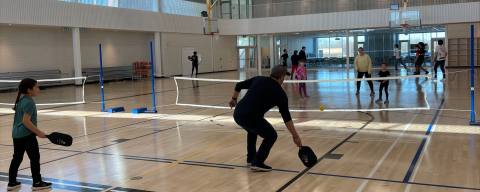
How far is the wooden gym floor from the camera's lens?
543 cm

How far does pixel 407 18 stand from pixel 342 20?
5056 mm

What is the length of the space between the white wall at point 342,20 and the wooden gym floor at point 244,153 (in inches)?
848

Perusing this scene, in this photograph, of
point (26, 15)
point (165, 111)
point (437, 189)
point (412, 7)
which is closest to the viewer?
point (437, 189)

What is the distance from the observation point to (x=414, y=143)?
7.39 meters

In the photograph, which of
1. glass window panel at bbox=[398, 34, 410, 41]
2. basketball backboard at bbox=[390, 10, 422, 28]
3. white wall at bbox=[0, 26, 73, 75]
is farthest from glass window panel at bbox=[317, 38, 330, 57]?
white wall at bbox=[0, 26, 73, 75]

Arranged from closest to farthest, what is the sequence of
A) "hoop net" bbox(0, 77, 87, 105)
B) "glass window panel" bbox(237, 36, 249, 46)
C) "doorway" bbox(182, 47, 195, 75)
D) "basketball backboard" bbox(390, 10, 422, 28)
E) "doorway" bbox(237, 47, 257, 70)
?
1. "hoop net" bbox(0, 77, 87, 105)
2. "basketball backboard" bbox(390, 10, 422, 28)
3. "doorway" bbox(182, 47, 195, 75)
4. "glass window panel" bbox(237, 36, 249, 46)
5. "doorway" bbox(237, 47, 257, 70)

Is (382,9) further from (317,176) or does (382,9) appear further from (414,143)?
(317,176)

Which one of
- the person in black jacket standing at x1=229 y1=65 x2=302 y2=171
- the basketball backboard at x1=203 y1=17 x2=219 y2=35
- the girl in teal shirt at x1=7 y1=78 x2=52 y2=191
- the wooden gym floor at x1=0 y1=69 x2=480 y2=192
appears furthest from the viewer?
the basketball backboard at x1=203 y1=17 x2=219 y2=35

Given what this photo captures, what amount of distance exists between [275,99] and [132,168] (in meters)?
2.45

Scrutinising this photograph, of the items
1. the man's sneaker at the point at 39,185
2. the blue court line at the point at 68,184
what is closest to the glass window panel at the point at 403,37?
the blue court line at the point at 68,184

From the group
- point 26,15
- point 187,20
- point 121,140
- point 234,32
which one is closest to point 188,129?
point 121,140

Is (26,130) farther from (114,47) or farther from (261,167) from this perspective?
(114,47)

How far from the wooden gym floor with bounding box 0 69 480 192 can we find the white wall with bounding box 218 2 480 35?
21545 mm

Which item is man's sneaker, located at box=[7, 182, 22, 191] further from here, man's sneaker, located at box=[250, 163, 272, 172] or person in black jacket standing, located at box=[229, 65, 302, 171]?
man's sneaker, located at box=[250, 163, 272, 172]
